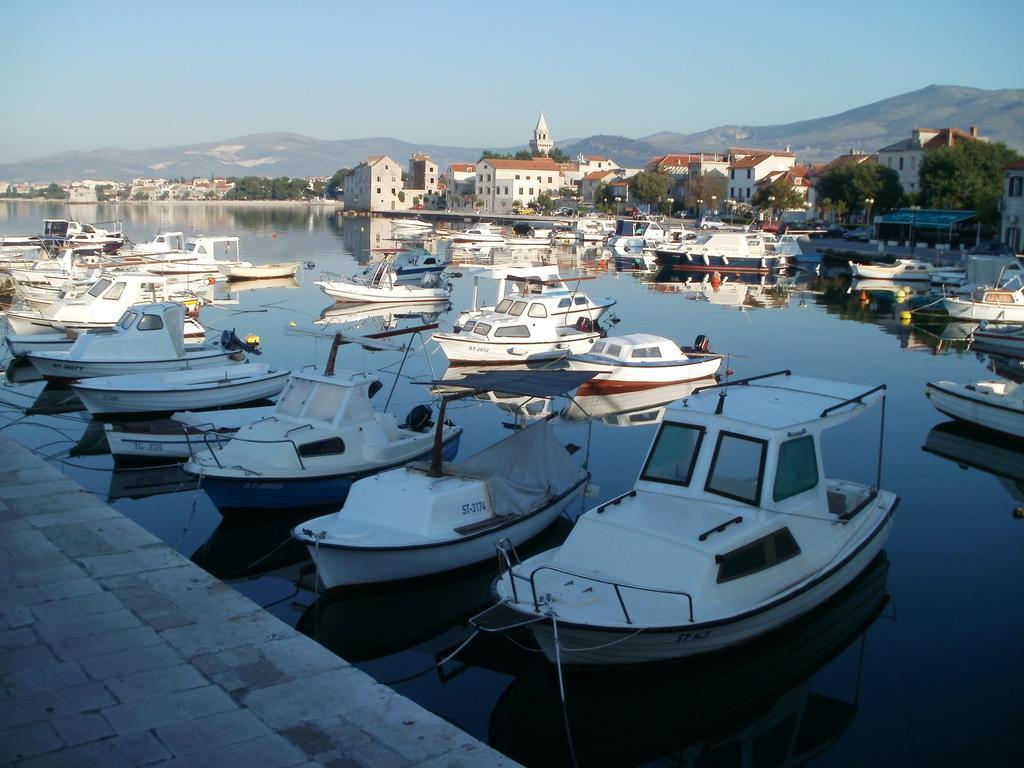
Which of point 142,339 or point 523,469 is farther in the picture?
point 142,339

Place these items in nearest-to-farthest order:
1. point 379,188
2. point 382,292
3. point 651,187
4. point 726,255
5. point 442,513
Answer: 1. point 442,513
2. point 382,292
3. point 726,255
4. point 651,187
5. point 379,188

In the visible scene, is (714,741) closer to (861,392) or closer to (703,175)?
(861,392)

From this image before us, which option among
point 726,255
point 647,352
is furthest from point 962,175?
point 647,352

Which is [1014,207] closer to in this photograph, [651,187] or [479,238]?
[479,238]

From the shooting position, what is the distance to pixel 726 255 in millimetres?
61719

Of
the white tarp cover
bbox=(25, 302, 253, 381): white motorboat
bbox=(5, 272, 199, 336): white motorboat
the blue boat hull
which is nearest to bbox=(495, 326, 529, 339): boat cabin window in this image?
bbox=(25, 302, 253, 381): white motorboat

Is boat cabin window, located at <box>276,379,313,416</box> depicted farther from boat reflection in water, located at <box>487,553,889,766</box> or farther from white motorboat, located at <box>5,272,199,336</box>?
white motorboat, located at <box>5,272,199,336</box>

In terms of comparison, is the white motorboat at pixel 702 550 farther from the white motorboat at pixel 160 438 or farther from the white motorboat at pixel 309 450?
the white motorboat at pixel 160 438

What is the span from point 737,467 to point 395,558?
430cm

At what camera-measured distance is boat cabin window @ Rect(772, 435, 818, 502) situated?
36.1ft

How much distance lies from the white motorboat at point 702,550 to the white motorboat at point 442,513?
159 centimetres

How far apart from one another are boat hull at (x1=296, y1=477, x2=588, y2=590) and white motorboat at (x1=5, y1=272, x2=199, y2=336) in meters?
19.2

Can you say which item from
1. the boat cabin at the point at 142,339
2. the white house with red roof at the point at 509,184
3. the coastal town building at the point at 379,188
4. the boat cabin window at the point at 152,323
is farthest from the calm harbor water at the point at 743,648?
the coastal town building at the point at 379,188

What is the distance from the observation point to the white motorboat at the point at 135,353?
77.2 ft
